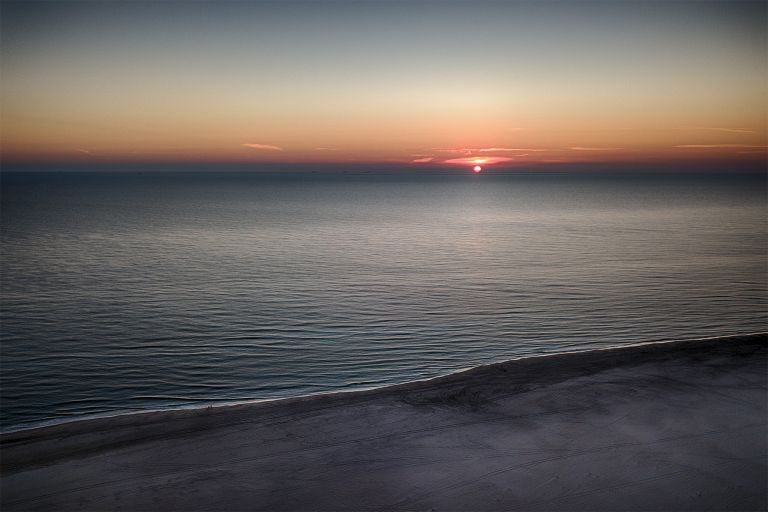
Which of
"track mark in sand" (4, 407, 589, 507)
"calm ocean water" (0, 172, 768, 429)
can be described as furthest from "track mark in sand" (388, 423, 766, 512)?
"calm ocean water" (0, 172, 768, 429)

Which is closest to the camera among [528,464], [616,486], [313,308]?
[616,486]

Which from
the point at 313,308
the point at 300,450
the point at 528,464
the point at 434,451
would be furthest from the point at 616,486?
the point at 313,308

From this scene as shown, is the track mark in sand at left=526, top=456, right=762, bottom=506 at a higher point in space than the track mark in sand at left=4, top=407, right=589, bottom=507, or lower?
lower

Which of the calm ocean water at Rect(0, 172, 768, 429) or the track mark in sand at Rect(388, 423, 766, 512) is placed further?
the calm ocean water at Rect(0, 172, 768, 429)

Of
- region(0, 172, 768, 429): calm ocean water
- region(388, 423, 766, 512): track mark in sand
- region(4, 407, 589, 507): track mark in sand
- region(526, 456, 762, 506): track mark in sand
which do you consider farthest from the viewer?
region(0, 172, 768, 429): calm ocean water

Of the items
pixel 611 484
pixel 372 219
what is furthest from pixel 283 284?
pixel 372 219

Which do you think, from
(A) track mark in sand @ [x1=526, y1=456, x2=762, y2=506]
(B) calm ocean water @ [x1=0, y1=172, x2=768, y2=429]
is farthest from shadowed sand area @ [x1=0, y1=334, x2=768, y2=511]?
(B) calm ocean water @ [x1=0, y1=172, x2=768, y2=429]

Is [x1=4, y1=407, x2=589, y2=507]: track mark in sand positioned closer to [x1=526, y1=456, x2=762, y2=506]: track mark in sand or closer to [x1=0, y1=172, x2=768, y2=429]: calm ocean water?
[x1=526, y1=456, x2=762, y2=506]: track mark in sand

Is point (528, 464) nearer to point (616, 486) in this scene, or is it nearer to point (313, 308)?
point (616, 486)

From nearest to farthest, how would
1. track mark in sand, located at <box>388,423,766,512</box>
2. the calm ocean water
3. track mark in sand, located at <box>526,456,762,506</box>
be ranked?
track mark in sand, located at <box>388,423,766,512</box>, track mark in sand, located at <box>526,456,762,506</box>, the calm ocean water
